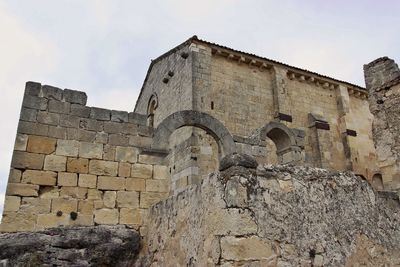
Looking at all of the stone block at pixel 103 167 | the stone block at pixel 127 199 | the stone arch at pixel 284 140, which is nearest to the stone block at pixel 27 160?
the stone block at pixel 103 167

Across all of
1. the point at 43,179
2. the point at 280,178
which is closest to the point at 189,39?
the point at 43,179

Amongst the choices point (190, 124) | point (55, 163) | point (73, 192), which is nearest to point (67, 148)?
point (55, 163)

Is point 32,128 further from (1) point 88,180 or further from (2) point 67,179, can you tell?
(1) point 88,180

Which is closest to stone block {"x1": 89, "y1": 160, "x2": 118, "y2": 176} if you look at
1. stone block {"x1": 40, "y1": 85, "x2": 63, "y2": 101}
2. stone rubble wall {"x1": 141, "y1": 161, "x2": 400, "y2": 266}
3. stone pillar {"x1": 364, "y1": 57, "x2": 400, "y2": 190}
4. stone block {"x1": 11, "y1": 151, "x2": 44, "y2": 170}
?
stone block {"x1": 11, "y1": 151, "x2": 44, "y2": 170}

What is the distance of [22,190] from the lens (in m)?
4.94

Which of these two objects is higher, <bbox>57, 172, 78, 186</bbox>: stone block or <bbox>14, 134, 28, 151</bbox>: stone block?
<bbox>14, 134, 28, 151</bbox>: stone block

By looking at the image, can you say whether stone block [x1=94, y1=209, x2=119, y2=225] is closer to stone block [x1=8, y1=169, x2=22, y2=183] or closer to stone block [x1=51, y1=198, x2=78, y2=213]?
stone block [x1=51, y1=198, x2=78, y2=213]

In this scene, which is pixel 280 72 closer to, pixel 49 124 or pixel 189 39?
pixel 189 39

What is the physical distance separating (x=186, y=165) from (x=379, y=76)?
5469mm

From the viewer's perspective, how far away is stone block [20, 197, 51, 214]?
489 centimetres

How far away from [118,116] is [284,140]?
3.87 metres

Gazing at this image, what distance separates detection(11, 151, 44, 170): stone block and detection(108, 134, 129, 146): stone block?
1.08 metres

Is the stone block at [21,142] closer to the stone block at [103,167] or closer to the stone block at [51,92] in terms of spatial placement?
the stone block at [51,92]

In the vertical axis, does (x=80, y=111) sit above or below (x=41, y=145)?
above
